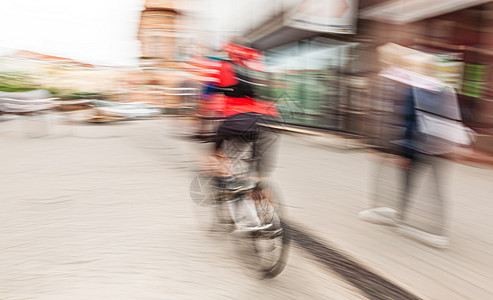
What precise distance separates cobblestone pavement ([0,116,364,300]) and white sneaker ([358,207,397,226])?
1218 millimetres

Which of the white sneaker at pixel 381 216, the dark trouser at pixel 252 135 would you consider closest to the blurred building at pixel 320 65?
the white sneaker at pixel 381 216

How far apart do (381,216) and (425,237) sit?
0.64 metres

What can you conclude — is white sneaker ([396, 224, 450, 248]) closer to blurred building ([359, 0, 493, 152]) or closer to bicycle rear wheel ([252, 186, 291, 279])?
bicycle rear wheel ([252, 186, 291, 279])

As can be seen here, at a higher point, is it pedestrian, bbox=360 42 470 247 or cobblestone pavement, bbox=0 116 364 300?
pedestrian, bbox=360 42 470 247

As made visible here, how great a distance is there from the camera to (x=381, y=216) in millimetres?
4410

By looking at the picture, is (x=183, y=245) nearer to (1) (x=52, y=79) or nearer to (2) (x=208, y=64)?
(2) (x=208, y=64)

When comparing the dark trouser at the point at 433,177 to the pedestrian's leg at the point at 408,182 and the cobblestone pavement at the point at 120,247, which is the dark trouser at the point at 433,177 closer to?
the pedestrian's leg at the point at 408,182

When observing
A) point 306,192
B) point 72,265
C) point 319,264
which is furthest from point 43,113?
point 319,264

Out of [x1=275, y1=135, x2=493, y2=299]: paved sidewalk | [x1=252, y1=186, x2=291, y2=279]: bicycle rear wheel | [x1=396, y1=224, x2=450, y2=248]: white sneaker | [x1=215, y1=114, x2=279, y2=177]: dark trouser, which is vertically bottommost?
[x1=275, y1=135, x2=493, y2=299]: paved sidewalk

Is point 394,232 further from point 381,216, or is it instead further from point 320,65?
point 320,65

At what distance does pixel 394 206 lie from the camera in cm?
488

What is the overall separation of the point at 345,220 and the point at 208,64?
2394 millimetres

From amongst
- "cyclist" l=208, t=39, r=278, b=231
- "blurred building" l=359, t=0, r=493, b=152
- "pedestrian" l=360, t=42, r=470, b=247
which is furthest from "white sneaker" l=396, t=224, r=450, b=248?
"blurred building" l=359, t=0, r=493, b=152

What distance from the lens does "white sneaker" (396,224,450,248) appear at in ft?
12.2
